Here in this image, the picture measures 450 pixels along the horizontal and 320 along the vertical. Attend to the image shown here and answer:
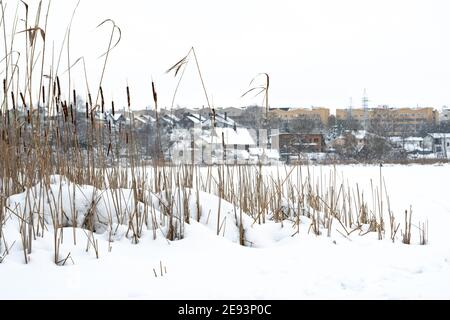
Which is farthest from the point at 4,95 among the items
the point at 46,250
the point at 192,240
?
the point at 192,240

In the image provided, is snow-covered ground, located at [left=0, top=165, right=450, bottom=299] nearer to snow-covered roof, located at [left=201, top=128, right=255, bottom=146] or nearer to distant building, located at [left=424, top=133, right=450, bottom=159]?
snow-covered roof, located at [left=201, top=128, right=255, bottom=146]

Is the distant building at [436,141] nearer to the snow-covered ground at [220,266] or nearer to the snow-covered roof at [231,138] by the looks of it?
the snow-covered roof at [231,138]

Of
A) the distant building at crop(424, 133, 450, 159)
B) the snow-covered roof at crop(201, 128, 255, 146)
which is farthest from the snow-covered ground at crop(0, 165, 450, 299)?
the distant building at crop(424, 133, 450, 159)

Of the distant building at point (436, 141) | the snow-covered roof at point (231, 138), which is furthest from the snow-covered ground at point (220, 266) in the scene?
the distant building at point (436, 141)

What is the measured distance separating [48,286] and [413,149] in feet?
101

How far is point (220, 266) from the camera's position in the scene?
1.26 m

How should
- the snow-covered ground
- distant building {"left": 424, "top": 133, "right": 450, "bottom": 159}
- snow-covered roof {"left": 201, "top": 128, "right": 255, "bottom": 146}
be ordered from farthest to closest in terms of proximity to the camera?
distant building {"left": 424, "top": 133, "right": 450, "bottom": 159}
snow-covered roof {"left": 201, "top": 128, "right": 255, "bottom": 146}
the snow-covered ground

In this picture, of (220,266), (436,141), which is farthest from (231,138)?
(436,141)

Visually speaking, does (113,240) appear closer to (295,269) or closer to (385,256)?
(295,269)

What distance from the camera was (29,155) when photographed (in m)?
1.55

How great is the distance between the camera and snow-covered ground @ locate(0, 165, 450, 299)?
1.08 m

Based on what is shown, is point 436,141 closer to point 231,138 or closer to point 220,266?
point 231,138

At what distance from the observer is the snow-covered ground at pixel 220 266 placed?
1075mm

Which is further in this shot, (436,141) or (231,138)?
(436,141)
